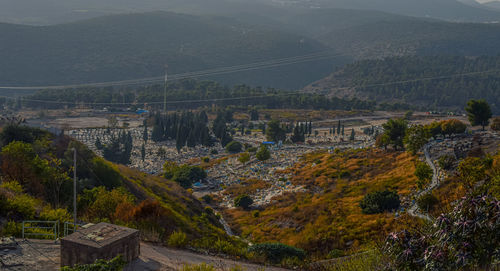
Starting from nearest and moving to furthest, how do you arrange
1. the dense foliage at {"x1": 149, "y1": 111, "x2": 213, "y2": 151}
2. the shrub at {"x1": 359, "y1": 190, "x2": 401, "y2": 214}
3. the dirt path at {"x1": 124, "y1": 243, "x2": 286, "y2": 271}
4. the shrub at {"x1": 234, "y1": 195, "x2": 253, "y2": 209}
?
the dirt path at {"x1": 124, "y1": 243, "x2": 286, "y2": 271}
the shrub at {"x1": 359, "y1": 190, "x2": 401, "y2": 214}
the shrub at {"x1": 234, "y1": 195, "x2": 253, "y2": 209}
the dense foliage at {"x1": 149, "y1": 111, "x2": 213, "y2": 151}

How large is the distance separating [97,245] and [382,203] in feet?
77.1

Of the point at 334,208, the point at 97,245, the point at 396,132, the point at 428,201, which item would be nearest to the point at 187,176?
the point at 396,132

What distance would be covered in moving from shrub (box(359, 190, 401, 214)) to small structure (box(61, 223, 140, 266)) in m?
21.4

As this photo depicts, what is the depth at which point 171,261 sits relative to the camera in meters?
16.0

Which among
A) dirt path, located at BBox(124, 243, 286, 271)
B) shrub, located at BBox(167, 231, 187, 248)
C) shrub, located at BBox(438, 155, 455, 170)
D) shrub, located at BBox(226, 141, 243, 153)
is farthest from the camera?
shrub, located at BBox(226, 141, 243, 153)

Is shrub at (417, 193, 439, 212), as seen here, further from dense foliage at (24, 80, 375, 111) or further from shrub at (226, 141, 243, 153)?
dense foliage at (24, 80, 375, 111)

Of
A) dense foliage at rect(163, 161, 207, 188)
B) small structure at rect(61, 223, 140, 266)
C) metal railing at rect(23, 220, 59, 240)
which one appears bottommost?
dense foliage at rect(163, 161, 207, 188)

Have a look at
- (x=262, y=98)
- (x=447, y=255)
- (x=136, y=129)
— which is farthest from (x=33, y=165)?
(x=262, y=98)

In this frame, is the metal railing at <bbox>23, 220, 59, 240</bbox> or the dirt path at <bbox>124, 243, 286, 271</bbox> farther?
the metal railing at <bbox>23, 220, 59, 240</bbox>

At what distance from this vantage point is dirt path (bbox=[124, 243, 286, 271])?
15.1 metres

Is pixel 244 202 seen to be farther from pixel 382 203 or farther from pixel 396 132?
pixel 396 132

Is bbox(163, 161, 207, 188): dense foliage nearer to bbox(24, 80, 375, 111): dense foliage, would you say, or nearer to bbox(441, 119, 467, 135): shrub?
bbox(441, 119, 467, 135): shrub

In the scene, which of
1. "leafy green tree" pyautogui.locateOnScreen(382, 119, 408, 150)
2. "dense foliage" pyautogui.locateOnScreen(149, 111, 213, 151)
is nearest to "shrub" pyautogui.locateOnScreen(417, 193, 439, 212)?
"leafy green tree" pyautogui.locateOnScreen(382, 119, 408, 150)

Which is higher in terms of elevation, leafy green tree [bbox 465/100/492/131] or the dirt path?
leafy green tree [bbox 465/100/492/131]
